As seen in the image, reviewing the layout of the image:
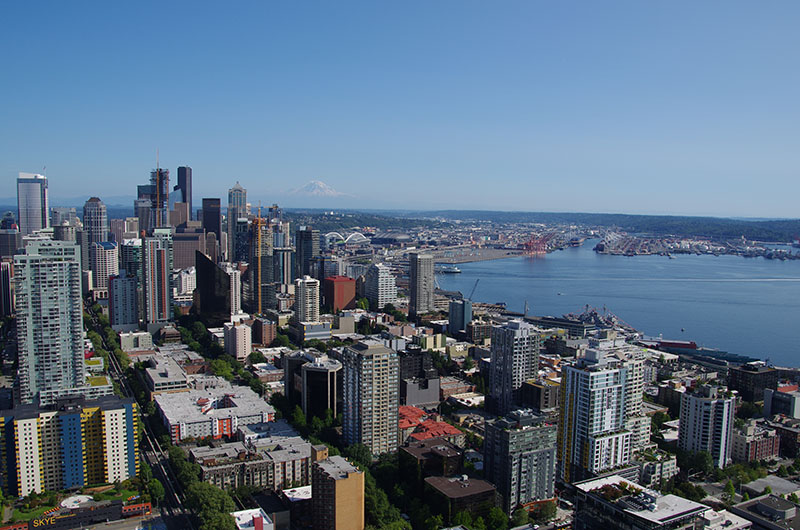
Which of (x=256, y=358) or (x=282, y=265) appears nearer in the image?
(x=256, y=358)

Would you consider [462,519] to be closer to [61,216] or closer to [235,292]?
[235,292]

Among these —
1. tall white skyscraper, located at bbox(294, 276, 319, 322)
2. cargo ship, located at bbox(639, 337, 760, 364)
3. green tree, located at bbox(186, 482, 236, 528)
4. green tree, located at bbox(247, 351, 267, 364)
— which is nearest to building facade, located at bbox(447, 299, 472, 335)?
tall white skyscraper, located at bbox(294, 276, 319, 322)

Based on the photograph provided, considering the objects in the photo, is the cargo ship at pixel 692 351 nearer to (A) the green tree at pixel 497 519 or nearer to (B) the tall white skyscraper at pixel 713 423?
(B) the tall white skyscraper at pixel 713 423

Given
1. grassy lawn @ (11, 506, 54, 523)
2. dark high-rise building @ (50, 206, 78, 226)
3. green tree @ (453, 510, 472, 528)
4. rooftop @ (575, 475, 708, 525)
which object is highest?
dark high-rise building @ (50, 206, 78, 226)

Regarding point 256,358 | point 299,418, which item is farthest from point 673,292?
point 299,418

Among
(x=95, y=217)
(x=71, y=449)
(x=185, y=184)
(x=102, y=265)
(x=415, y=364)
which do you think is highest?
(x=185, y=184)

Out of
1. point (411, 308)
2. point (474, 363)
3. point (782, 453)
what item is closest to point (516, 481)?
point (782, 453)

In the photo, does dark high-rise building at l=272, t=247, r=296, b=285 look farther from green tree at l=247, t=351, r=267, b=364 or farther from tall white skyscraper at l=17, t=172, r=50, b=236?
tall white skyscraper at l=17, t=172, r=50, b=236

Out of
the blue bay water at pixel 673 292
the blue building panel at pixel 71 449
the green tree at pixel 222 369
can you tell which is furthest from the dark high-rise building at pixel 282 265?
the blue building panel at pixel 71 449
